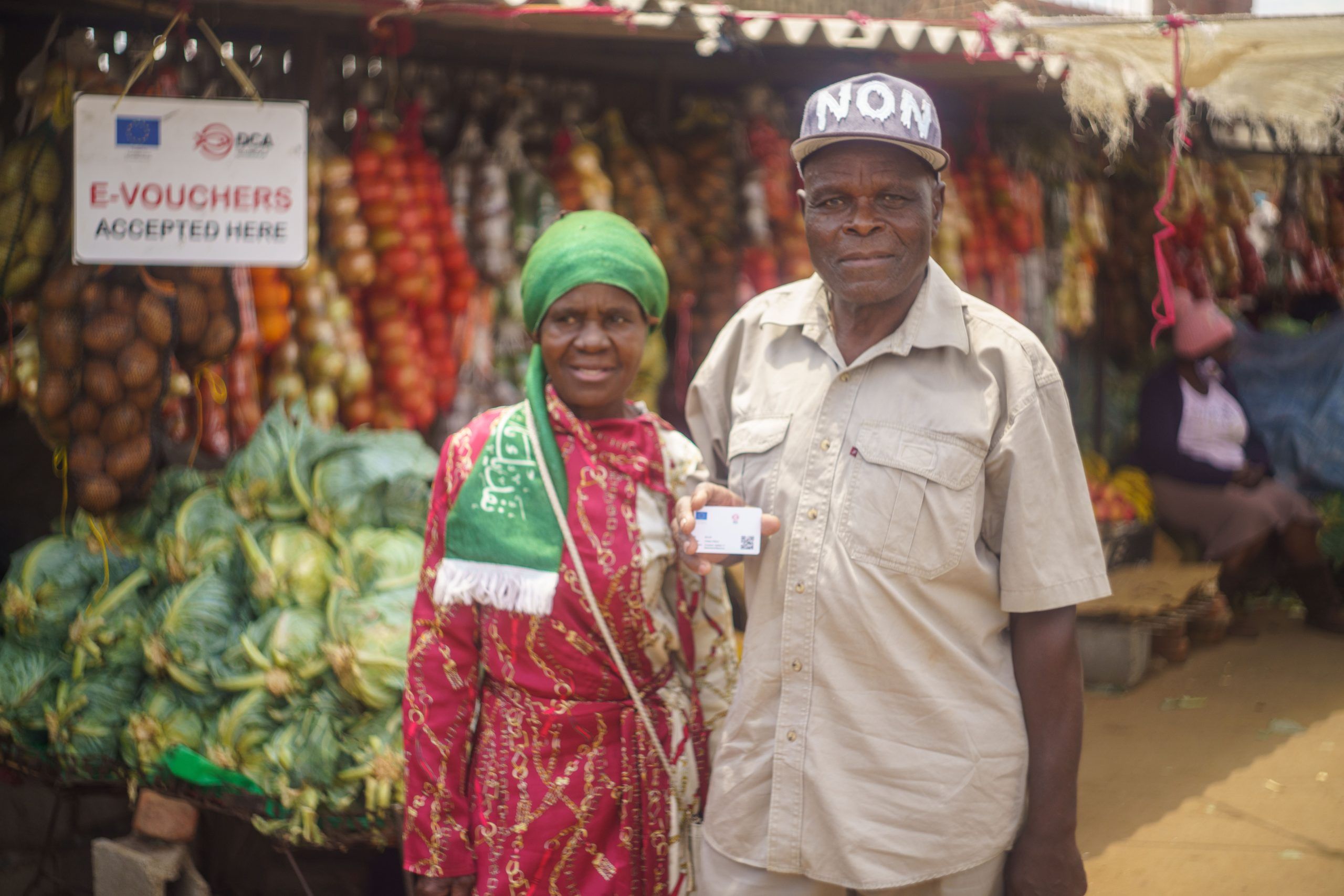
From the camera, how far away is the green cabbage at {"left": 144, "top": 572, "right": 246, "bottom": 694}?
9.66ft

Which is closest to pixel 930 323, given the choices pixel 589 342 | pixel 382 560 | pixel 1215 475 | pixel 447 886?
pixel 589 342

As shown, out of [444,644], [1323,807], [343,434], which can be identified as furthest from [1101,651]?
[444,644]

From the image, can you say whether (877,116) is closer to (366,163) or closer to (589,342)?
(589,342)

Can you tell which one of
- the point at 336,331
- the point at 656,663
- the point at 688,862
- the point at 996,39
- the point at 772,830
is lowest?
the point at 688,862

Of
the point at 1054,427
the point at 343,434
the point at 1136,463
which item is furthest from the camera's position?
the point at 1136,463

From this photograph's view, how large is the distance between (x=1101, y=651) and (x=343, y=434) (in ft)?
12.7

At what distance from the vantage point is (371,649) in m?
2.76

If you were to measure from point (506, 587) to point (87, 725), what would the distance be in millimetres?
1762

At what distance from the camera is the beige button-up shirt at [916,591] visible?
1706 mm

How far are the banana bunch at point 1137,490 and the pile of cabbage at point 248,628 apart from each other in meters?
4.39

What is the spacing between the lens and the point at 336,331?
3865 mm

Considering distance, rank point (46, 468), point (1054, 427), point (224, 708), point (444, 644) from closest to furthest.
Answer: point (1054, 427)
point (444, 644)
point (224, 708)
point (46, 468)

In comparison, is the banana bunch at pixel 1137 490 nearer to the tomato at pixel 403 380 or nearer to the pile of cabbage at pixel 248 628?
the tomato at pixel 403 380

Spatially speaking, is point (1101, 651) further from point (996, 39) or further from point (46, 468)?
point (46, 468)
